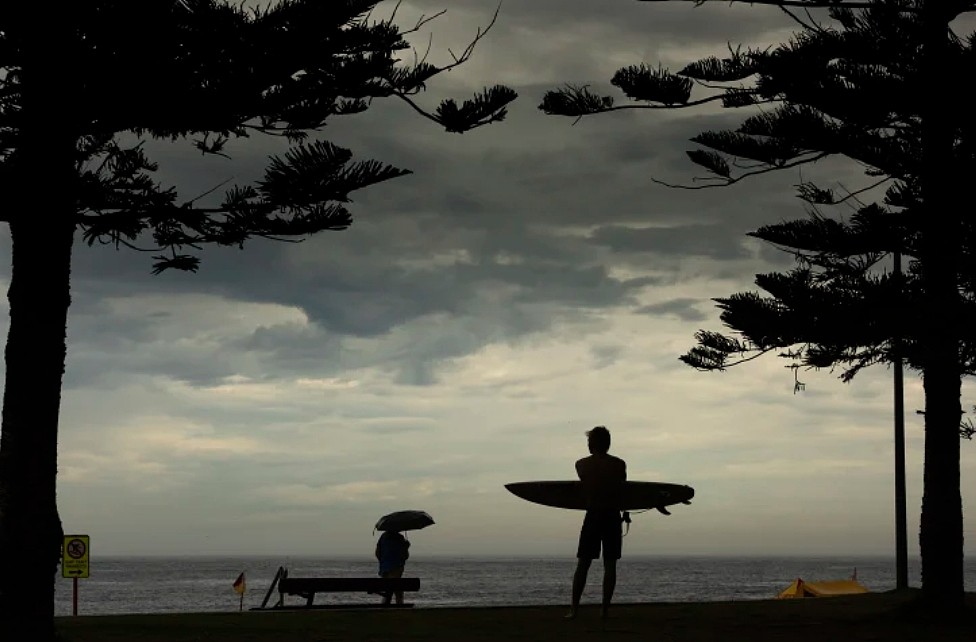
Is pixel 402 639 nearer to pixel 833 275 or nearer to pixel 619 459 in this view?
pixel 619 459

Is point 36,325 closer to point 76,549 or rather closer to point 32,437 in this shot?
point 32,437

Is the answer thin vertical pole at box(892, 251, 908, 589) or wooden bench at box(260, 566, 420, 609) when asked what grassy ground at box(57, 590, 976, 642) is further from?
A: thin vertical pole at box(892, 251, 908, 589)

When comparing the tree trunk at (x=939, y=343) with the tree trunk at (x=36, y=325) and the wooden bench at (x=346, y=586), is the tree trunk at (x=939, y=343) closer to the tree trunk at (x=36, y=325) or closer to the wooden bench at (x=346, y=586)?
the wooden bench at (x=346, y=586)

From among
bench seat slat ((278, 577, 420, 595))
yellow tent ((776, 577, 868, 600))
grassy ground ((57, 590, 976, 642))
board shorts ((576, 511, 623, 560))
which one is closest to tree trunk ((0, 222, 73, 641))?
grassy ground ((57, 590, 976, 642))

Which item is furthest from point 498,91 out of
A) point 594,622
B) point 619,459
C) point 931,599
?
point 931,599

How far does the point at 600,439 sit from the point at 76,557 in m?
9.24

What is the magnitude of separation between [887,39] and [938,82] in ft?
3.48

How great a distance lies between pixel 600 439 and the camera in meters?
10.8

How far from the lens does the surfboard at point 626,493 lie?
41.3 feet

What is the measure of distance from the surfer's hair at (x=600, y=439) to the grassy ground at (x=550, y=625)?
5.07ft

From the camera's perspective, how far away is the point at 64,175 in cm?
973

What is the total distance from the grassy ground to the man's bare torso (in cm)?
107

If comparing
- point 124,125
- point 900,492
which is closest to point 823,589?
point 900,492

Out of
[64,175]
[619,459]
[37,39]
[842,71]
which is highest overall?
[842,71]
